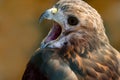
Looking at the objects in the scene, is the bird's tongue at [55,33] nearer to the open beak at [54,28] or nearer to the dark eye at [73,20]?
the open beak at [54,28]

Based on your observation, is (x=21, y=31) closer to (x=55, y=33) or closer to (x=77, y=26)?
(x=55, y=33)

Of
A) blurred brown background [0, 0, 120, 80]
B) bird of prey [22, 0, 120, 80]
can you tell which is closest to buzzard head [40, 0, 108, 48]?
bird of prey [22, 0, 120, 80]

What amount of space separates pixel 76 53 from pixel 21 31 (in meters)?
2.63

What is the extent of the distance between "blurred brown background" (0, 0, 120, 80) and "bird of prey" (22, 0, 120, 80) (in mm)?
2487

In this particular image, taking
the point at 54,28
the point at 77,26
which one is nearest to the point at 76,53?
the point at 77,26

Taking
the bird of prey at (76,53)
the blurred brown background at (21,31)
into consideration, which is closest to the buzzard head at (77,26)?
the bird of prey at (76,53)

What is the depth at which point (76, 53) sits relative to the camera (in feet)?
4.99

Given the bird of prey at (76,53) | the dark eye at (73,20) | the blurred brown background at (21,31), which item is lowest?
the bird of prey at (76,53)

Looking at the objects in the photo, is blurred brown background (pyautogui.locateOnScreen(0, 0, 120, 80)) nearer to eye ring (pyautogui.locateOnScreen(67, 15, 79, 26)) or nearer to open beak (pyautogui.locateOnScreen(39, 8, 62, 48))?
open beak (pyautogui.locateOnScreen(39, 8, 62, 48))

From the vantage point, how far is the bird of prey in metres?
1.48

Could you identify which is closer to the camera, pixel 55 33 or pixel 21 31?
pixel 55 33

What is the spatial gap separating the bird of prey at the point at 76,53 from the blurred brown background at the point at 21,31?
2487 millimetres

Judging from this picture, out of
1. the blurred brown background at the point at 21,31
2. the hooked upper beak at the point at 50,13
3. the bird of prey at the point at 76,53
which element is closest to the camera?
the bird of prey at the point at 76,53

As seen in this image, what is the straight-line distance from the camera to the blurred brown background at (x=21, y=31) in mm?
4062
